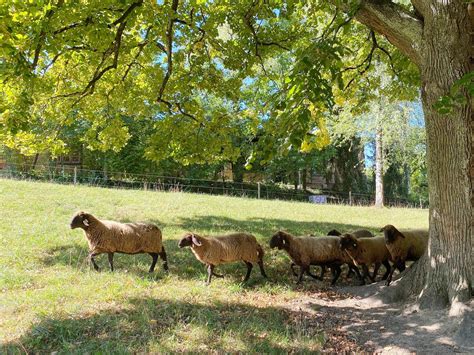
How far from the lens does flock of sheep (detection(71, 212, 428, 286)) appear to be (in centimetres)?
818

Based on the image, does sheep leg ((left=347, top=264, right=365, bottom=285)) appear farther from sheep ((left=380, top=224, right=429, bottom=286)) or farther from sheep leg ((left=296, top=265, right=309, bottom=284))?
sheep leg ((left=296, top=265, right=309, bottom=284))

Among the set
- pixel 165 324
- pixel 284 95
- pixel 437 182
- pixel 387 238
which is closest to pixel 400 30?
pixel 284 95

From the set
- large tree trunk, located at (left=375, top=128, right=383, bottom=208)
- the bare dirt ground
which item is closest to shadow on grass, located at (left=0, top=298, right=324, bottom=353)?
the bare dirt ground

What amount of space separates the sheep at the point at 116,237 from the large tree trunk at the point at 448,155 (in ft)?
17.4

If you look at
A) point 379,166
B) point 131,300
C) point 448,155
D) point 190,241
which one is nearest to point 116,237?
point 190,241

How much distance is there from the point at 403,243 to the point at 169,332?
209 inches

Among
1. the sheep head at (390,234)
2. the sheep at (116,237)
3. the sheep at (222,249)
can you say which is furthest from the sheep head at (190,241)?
the sheep head at (390,234)

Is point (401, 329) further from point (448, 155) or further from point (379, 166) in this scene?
point (379, 166)

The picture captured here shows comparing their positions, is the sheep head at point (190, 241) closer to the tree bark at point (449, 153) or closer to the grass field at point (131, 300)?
the grass field at point (131, 300)

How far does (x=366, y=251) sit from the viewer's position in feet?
28.3

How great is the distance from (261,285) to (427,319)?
3.21 m

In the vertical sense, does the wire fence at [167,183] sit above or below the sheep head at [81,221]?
above

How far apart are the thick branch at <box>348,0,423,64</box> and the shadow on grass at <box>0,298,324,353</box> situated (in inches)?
177

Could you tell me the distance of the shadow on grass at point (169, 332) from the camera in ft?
16.6
